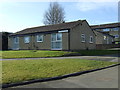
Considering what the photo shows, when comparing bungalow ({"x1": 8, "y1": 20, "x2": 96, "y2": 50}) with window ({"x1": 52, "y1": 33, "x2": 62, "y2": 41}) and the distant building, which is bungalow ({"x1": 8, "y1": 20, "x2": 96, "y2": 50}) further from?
the distant building

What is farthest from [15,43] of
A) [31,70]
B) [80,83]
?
[80,83]

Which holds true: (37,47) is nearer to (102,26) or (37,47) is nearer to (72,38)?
(72,38)

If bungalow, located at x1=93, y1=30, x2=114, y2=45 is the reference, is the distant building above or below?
above

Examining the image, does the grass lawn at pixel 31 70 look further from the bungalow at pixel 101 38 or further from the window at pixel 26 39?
the bungalow at pixel 101 38

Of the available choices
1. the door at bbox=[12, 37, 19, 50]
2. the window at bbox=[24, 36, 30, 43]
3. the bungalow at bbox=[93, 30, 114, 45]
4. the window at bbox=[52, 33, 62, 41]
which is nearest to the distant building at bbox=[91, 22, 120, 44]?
the bungalow at bbox=[93, 30, 114, 45]

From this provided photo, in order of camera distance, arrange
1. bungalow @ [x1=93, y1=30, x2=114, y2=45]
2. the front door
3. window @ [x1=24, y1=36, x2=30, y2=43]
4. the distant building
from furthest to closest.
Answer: the distant building
bungalow @ [x1=93, y1=30, x2=114, y2=45]
window @ [x1=24, y1=36, x2=30, y2=43]
the front door

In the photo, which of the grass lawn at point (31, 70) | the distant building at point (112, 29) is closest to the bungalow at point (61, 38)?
the grass lawn at point (31, 70)

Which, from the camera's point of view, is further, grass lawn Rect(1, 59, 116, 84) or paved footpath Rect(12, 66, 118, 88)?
grass lawn Rect(1, 59, 116, 84)

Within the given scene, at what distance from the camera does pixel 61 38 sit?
80.0ft

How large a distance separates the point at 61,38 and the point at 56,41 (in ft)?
3.48

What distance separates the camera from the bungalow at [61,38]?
944 inches

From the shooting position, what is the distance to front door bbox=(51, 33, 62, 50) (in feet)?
80.5

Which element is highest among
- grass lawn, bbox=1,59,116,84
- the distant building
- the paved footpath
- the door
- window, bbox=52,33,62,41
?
the distant building

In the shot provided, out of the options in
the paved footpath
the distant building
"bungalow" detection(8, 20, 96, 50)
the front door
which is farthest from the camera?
the distant building
